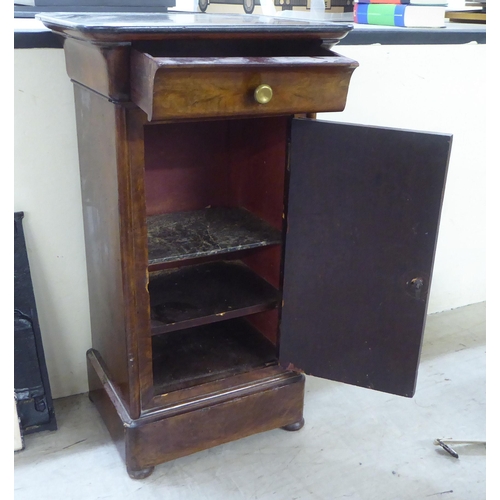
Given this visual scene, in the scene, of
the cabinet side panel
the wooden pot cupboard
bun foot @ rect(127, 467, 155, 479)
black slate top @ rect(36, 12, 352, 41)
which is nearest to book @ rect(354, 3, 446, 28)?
the wooden pot cupboard

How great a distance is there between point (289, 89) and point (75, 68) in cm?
47

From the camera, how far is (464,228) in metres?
2.07

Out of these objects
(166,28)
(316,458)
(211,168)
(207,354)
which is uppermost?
(166,28)

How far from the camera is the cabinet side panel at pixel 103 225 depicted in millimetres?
1130

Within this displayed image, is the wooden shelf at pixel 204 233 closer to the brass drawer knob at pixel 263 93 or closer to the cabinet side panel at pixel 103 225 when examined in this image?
the cabinet side panel at pixel 103 225

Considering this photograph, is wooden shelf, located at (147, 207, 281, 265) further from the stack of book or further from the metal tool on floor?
the stack of book

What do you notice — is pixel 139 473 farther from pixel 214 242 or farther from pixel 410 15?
pixel 410 15

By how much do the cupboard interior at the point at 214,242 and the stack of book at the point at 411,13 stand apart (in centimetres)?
68

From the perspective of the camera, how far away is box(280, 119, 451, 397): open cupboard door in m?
1.10

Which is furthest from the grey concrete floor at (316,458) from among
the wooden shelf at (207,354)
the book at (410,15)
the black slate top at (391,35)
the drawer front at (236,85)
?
the book at (410,15)

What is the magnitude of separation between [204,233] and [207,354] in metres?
0.32

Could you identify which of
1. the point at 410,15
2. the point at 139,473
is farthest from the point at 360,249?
the point at 410,15

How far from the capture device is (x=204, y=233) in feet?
4.55

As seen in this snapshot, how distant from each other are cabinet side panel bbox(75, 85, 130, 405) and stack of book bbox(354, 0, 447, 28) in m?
1.04
